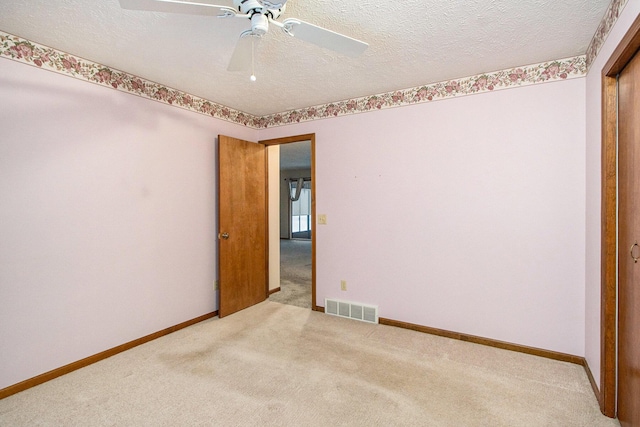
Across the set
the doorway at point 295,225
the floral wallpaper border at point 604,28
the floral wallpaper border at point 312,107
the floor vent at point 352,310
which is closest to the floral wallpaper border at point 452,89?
the floral wallpaper border at point 312,107

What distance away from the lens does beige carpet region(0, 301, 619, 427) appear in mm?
1832

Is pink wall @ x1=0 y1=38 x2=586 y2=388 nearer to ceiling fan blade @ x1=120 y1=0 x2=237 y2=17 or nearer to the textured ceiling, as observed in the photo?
the textured ceiling

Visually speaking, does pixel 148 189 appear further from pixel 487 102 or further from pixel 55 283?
pixel 487 102

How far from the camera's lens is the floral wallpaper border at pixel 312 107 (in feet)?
7.20

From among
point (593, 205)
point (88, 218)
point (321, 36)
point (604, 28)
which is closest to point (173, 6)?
point (321, 36)

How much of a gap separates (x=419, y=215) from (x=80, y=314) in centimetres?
294

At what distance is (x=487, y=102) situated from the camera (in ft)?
8.93

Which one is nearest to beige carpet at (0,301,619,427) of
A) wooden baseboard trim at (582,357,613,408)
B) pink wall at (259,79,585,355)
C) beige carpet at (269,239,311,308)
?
wooden baseboard trim at (582,357,613,408)

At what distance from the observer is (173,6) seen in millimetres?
1336

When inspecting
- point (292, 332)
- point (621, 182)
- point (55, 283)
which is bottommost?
point (292, 332)

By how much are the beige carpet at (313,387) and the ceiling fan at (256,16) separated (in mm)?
2073

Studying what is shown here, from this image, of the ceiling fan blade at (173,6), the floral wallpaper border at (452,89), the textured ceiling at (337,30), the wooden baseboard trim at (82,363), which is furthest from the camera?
the floral wallpaper border at (452,89)

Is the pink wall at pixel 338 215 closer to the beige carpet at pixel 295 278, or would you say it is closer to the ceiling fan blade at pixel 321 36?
the beige carpet at pixel 295 278

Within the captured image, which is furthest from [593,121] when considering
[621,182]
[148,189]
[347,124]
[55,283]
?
[55,283]
